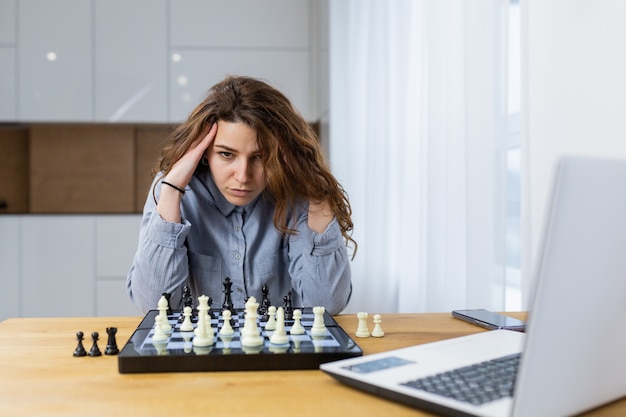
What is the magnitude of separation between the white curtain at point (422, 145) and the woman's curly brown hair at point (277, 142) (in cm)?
38

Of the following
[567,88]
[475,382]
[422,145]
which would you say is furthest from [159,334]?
[422,145]

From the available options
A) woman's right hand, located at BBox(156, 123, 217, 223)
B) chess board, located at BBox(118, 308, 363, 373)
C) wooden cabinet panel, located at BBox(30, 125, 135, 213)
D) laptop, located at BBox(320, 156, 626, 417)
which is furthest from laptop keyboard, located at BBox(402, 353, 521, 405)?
wooden cabinet panel, located at BBox(30, 125, 135, 213)

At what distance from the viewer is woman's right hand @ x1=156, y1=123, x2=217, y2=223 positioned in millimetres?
1729

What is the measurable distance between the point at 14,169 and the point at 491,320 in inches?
143

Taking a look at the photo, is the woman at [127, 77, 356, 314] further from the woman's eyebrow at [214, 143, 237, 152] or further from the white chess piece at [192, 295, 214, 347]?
the white chess piece at [192, 295, 214, 347]

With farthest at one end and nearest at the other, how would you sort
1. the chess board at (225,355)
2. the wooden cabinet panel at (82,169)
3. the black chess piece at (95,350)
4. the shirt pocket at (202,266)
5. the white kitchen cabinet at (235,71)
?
1. the wooden cabinet panel at (82,169)
2. the white kitchen cabinet at (235,71)
3. the shirt pocket at (202,266)
4. the black chess piece at (95,350)
5. the chess board at (225,355)

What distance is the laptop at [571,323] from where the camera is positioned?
0.62 meters

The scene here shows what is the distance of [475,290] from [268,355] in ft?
3.49

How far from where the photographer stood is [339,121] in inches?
135

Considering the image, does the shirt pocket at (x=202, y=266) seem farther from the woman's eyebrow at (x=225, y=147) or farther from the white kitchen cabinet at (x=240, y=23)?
the white kitchen cabinet at (x=240, y=23)

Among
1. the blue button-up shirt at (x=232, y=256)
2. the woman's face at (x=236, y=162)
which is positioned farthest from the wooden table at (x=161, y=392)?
the woman's face at (x=236, y=162)

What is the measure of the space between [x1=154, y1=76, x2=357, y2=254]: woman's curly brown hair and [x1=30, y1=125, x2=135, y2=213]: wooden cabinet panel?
2.40 metres

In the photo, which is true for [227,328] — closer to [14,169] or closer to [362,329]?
[362,329]

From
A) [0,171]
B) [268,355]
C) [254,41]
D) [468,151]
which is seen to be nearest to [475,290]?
[468,151]
